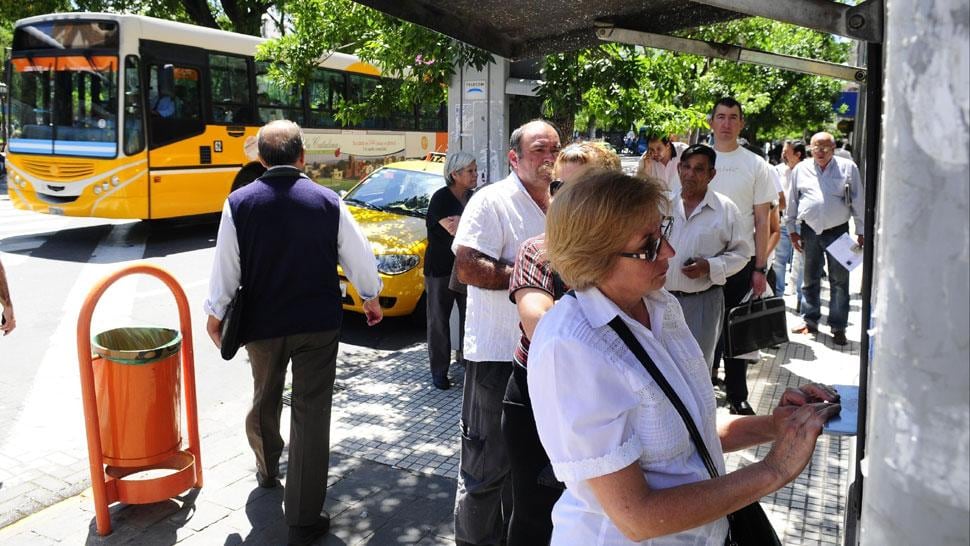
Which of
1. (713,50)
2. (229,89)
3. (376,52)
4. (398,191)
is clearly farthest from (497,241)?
(229,89)

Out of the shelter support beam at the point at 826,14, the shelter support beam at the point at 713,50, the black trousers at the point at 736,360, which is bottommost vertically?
the black trousers at the point at 736,360

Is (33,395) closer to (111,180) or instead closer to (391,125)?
(111,180)

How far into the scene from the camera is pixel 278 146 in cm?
399

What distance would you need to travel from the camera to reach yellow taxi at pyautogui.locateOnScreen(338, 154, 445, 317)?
826 centimetres

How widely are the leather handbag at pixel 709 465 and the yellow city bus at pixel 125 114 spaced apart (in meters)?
11.0

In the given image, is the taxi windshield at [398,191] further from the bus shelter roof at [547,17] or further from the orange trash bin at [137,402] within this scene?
the orange trash bin at [137,402]

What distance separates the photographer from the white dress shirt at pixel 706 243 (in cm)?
484

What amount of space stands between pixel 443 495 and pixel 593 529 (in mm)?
2782

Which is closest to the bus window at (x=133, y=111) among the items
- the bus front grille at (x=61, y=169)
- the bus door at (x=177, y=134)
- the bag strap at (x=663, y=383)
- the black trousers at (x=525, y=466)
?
the bus door at (x=177, y=134)

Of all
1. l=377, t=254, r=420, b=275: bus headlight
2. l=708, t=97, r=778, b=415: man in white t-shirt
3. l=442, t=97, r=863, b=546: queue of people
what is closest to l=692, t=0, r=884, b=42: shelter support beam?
l=442, t=97, r=863, b=546: queue of people

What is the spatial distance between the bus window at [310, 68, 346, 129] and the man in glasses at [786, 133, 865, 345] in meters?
10.9

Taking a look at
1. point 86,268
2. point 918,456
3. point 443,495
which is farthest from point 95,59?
point 918,456

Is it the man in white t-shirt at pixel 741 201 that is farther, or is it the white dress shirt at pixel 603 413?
Result: the man in white t-shirt at pixel 741 201

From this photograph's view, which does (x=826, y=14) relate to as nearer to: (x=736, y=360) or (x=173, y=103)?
(x=736, y=360)
